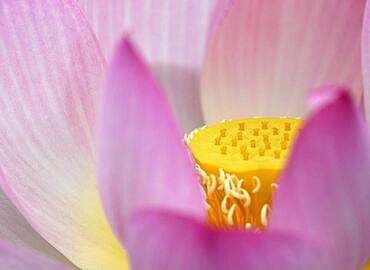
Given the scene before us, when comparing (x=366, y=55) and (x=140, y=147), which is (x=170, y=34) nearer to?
(x=366, y=55)

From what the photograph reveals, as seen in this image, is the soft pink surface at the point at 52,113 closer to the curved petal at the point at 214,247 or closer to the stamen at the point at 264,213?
the stamen at the point at 264,213

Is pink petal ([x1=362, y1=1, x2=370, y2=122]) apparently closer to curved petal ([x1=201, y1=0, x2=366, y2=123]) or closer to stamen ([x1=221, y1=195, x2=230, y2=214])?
curved petal ([x1=201, y1=0, x2=366, y2=123])


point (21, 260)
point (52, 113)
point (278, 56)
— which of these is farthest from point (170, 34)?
point (21, 260)

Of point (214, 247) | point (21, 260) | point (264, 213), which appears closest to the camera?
point (214, 247)

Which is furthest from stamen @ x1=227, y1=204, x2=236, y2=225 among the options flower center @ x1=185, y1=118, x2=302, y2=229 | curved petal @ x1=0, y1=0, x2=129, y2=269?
curved petal @ x1=0, y1=0, x2=129, y2=269

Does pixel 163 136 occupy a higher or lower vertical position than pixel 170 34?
higher

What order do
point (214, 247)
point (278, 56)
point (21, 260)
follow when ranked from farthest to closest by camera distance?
point (278, 56) → point (21, 260) → point (214, 247)

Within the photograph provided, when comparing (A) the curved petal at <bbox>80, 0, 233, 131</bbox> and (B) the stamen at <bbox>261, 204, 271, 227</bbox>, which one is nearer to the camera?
(B) the stamen at <bbox>261, 204, 271, 227</bbox>
